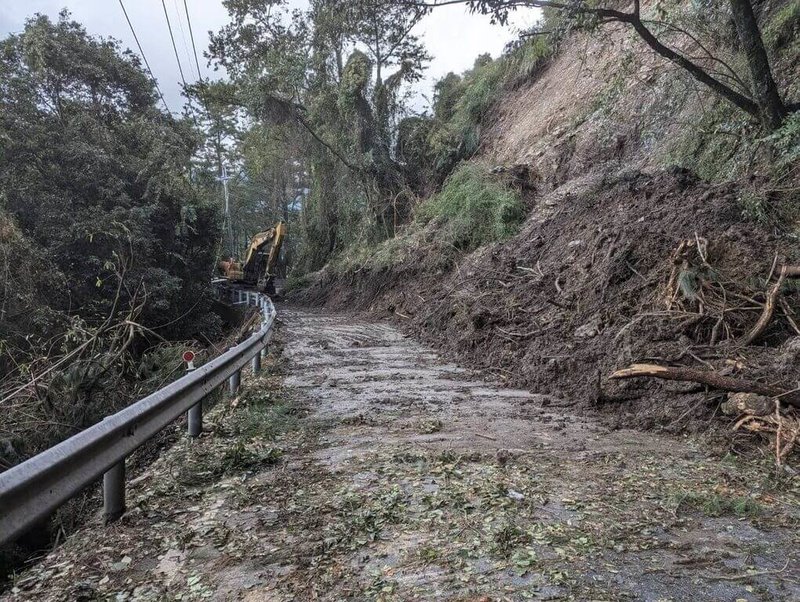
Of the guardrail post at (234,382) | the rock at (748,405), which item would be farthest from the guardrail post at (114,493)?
the rock at (748,405)

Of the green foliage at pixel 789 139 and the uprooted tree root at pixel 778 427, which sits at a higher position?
the green foliage at pixel 789 139

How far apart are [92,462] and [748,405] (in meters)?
4.63

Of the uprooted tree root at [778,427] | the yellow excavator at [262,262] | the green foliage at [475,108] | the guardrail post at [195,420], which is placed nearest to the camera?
the uprooted tree root at [778,427]

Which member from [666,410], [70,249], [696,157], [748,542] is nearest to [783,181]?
[696,157]

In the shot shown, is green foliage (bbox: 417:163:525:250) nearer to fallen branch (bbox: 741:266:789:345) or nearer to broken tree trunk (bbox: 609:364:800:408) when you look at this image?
fallen branch (bbox: 741:266:789:345)

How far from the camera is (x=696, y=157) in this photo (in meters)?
9.60

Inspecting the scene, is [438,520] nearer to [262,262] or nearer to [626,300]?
[626,300]

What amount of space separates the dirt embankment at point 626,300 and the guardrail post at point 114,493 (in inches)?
165

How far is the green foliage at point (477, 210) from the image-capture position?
13.8 meters

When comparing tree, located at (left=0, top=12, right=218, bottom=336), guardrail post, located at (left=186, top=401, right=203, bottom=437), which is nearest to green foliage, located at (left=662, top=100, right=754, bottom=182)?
guardrail post, located at (left=186, top=401, right=203, bottom=437)

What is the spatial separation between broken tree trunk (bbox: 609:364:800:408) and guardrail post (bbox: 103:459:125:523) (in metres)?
4.32

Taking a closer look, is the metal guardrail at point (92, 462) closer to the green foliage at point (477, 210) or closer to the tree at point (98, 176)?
the tree at point (98, 176)

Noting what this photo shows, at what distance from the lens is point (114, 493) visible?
3.17 m

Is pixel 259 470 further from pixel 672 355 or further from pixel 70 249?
pixel 70 249
